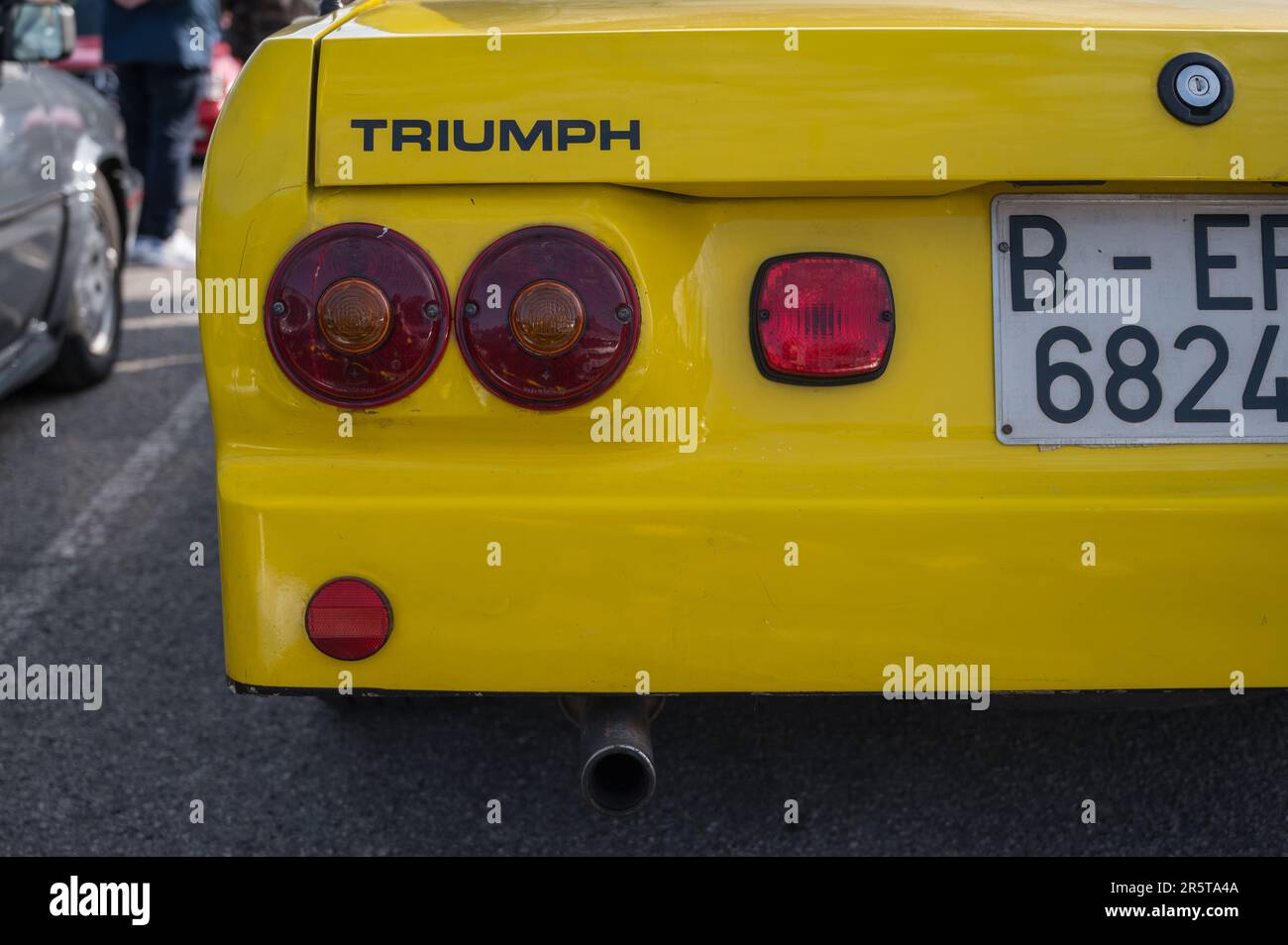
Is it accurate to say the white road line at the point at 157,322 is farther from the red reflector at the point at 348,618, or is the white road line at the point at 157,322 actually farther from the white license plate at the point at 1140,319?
the white license plate at the point at 1140,319

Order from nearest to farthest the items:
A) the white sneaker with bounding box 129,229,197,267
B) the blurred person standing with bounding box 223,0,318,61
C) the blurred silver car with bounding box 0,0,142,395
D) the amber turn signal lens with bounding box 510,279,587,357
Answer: the amber turn signal lens with bounding box 510,279,587,357 < the blurred silver car with bounding box 0,0,142,395 < the white sneaker with bounding box 129,229,197,267 < the blurred person standing with bounding box 223,0,318,61

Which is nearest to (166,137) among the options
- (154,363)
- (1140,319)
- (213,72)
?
(154,363)

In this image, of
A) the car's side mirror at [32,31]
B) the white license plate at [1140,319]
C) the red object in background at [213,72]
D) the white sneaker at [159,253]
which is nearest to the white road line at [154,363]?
the car's side mirror at [32,31]

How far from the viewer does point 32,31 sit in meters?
4.55

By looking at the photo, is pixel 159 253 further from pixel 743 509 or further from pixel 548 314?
pixel 743 509

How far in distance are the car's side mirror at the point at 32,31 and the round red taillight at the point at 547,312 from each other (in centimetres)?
345

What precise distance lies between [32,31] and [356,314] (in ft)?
11.2

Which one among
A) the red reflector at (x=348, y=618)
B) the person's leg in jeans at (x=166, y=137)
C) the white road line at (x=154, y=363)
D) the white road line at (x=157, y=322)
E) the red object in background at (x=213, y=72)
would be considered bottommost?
the red reflector at (x=348, y=618)

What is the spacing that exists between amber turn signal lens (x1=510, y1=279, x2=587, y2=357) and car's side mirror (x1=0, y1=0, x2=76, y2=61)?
3498 millimetres

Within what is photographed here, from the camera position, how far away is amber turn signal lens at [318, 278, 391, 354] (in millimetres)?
1832

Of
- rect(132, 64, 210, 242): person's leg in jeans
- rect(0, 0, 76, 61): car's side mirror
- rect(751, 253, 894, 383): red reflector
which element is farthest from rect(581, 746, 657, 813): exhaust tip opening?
rect(132, 64, 210, 242): person's leg in jeans

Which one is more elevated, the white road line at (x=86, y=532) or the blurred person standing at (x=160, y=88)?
the blurred person standing at (x=160, y=88)

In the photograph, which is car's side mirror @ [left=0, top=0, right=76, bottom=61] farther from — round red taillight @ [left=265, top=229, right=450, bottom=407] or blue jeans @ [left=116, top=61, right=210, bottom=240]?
round red taillight @ [left=265, top=229, right=450, bottom=407]

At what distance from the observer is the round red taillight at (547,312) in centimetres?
183
